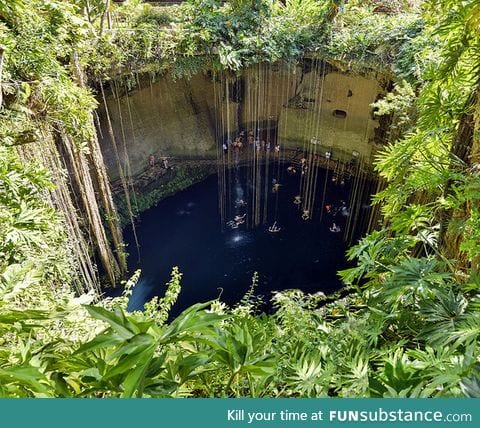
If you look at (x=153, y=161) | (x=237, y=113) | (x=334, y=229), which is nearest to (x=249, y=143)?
(x=237, y=113)

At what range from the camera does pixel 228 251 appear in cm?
584

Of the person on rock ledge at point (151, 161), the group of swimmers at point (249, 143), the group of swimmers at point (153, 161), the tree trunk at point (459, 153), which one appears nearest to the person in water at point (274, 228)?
the group of swimmers at point (249, 143)

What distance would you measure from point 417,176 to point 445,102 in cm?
37

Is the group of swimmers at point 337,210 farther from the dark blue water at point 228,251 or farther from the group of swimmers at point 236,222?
the group of swimmers at point 236,222

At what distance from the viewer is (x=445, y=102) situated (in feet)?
5.67

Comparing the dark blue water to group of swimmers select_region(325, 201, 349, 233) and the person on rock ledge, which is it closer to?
group of swimmers select_region(325, 201, 349, 233)

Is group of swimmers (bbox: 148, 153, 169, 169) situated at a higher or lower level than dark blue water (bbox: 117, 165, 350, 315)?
higher

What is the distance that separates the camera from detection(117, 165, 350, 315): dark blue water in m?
5.19

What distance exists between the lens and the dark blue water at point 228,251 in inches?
204

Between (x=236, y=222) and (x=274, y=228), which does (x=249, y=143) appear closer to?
(x=236, y=222)

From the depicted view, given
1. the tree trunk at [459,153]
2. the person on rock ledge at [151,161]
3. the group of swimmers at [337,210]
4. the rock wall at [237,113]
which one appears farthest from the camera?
the person on rock ledge at [151,161]

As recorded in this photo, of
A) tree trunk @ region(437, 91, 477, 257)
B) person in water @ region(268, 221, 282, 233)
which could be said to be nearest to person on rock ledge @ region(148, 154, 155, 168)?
person in water @ region(268, 221, 282, 233)

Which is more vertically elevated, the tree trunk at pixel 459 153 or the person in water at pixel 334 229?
the tree trunk at pixel 459 153

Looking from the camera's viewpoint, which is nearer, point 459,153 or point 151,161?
point 459,153
